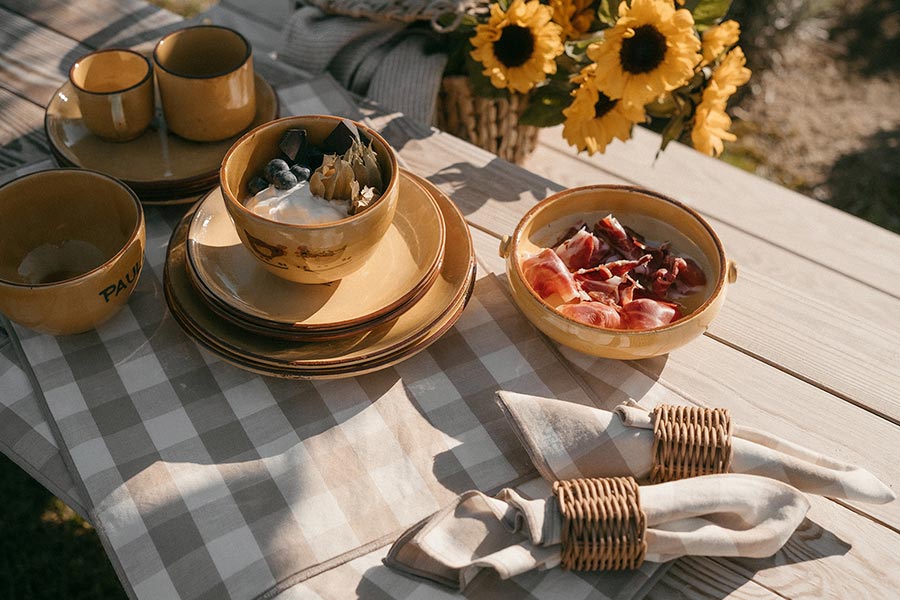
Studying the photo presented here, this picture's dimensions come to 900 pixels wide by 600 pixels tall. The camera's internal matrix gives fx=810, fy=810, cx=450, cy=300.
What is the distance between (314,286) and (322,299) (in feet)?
0.10

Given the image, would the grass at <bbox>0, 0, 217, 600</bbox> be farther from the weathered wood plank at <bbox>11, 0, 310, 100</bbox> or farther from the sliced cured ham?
the sliced cured ham

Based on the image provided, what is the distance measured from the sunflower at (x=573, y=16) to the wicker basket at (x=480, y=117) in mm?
190

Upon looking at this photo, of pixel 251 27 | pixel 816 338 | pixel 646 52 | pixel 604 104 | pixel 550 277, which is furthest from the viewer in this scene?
pixel 251 27

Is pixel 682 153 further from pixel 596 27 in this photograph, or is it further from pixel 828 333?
pixel 828 333

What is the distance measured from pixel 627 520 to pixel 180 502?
1.73 ft

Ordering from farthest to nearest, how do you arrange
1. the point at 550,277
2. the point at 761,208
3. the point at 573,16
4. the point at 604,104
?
1. the point at 761,208
2. the point at 573,16
3. the point at 604,104
4. the point at 550,277

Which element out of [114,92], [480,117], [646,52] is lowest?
[480,117]

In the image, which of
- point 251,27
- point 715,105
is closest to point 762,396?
point 715,105

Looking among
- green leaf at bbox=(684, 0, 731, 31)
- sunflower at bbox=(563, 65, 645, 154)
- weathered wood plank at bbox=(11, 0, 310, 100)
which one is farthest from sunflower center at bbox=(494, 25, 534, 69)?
weathered wood plank at bbox=(11, 0, 310, 100)

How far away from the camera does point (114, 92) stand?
130 cm

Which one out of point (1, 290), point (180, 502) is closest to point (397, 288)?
point (180, 502)

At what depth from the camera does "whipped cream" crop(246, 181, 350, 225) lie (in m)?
1.05

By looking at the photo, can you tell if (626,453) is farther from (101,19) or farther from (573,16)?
(101,19)

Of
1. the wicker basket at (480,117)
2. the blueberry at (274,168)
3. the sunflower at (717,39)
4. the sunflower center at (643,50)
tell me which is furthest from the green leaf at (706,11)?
the blueberry at (274,168)
